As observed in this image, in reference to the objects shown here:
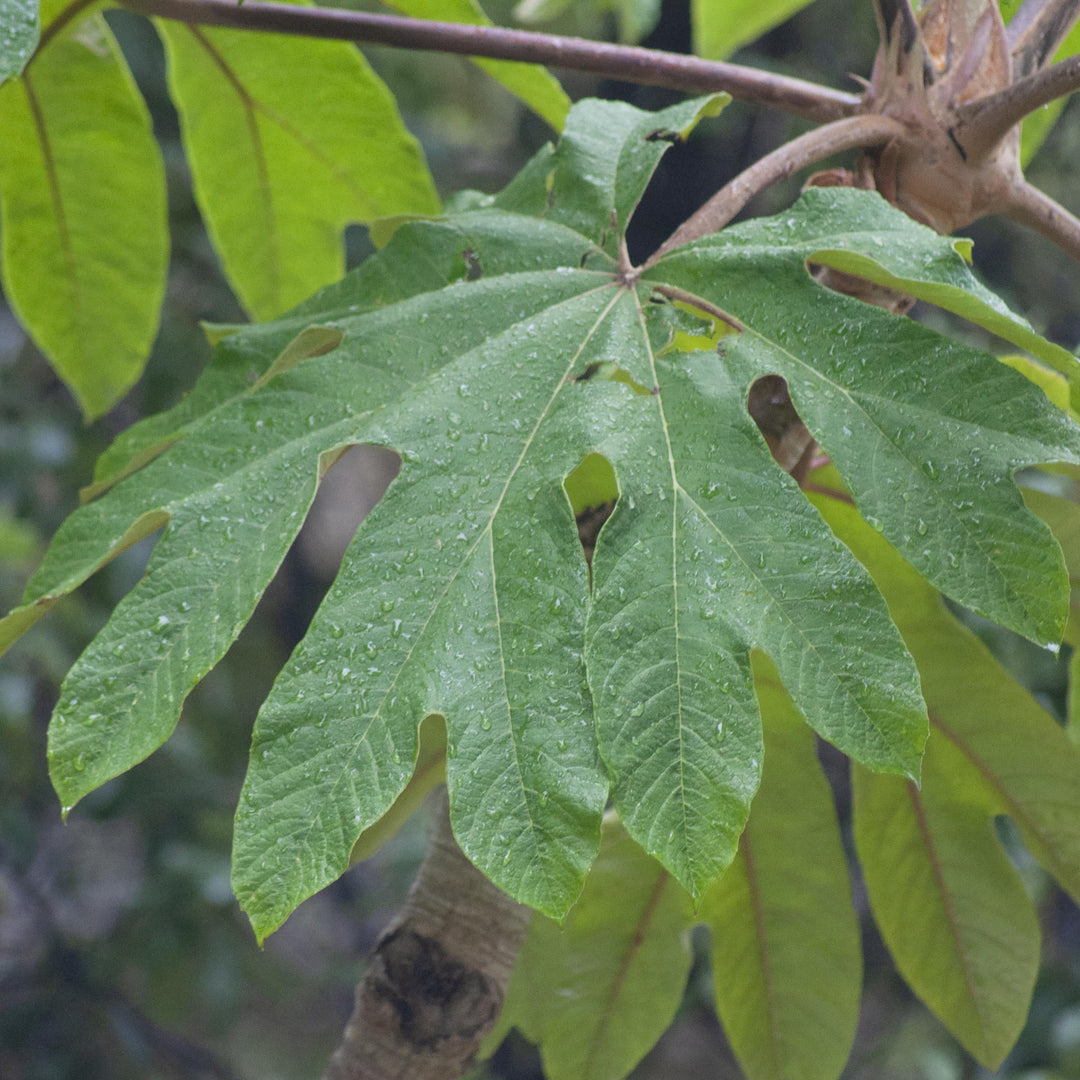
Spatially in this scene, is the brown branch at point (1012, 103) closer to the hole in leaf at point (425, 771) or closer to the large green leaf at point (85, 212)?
the hole in leaf at point (425, 771)

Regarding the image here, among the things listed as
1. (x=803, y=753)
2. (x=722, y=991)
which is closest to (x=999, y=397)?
(x=803, y=753)

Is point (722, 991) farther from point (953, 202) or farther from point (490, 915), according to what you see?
point (953, 202)

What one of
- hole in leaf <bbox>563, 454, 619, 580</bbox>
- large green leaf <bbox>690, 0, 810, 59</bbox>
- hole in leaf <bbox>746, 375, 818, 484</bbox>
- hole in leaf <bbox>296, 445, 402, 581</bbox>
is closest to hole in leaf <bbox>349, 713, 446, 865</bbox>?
hole in leaf <bbox>563, 454, 619, 580</bbox>

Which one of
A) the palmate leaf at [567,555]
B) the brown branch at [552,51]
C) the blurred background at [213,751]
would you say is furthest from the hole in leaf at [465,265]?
the blurred background at [213,751]

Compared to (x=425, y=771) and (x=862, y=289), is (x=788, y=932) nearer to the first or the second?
(x=425, y=771)

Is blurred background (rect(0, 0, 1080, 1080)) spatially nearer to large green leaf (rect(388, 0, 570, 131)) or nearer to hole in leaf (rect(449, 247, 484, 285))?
large green leaf (rect(388, 0, 570, 131))

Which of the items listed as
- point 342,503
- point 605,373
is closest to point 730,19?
point 605,373
